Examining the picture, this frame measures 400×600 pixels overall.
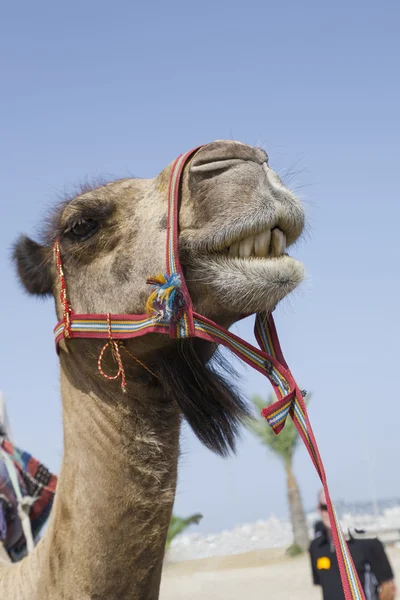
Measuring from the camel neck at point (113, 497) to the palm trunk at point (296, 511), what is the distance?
87.8 feet

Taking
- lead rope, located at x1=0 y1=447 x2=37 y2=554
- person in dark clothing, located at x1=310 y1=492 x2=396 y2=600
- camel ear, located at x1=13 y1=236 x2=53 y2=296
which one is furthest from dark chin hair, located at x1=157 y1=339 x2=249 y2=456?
person in dark clothing, located at x1=310 y1=492 x2=396 y2=600

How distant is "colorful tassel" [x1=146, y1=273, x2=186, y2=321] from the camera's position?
2.76 meters

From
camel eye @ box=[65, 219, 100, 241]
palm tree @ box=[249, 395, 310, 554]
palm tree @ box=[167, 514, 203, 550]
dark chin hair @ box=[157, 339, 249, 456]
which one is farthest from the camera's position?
palm tree @ box=[249, 395, 310, 554]

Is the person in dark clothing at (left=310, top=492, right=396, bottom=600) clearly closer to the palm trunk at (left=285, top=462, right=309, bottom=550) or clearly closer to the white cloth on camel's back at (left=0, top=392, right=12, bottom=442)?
the white cloth on camel's back at (left=0, top=392, right=12, bottom=442)

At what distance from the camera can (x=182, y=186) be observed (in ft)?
9.80

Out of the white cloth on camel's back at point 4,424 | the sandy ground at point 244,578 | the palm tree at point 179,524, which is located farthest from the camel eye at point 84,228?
the palm tree at point 179,524

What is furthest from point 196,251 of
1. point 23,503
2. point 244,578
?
point 244,578

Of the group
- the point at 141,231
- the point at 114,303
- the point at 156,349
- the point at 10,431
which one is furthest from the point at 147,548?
the point at 10,431

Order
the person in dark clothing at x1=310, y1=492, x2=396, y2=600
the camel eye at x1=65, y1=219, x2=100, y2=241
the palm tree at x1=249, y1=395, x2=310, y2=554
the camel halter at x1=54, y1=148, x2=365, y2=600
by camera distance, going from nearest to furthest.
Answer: the camel halter at x1=54, y1=148, x2=365, y2=600, the camel eye at x1=65, y1=219, x2=100, y2=241, the person in dark clothing at x1=310, y1=492, x2=396, y2=600, the palm tree at x1=249, y1=395, x2=310, y2=554

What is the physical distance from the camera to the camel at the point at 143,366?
8.89 feet

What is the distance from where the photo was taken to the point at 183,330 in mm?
2797

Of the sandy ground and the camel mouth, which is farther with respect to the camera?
the sandy ground

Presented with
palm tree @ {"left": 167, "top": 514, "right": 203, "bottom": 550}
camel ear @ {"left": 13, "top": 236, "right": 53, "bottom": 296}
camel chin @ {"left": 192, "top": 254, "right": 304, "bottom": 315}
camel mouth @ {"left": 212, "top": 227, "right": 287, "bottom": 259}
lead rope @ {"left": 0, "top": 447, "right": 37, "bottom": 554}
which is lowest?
palm tree @ {"left": 167, "top": 514, "right": 203, "bottom": 550}

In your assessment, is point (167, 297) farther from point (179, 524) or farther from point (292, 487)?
point (292, 487)
